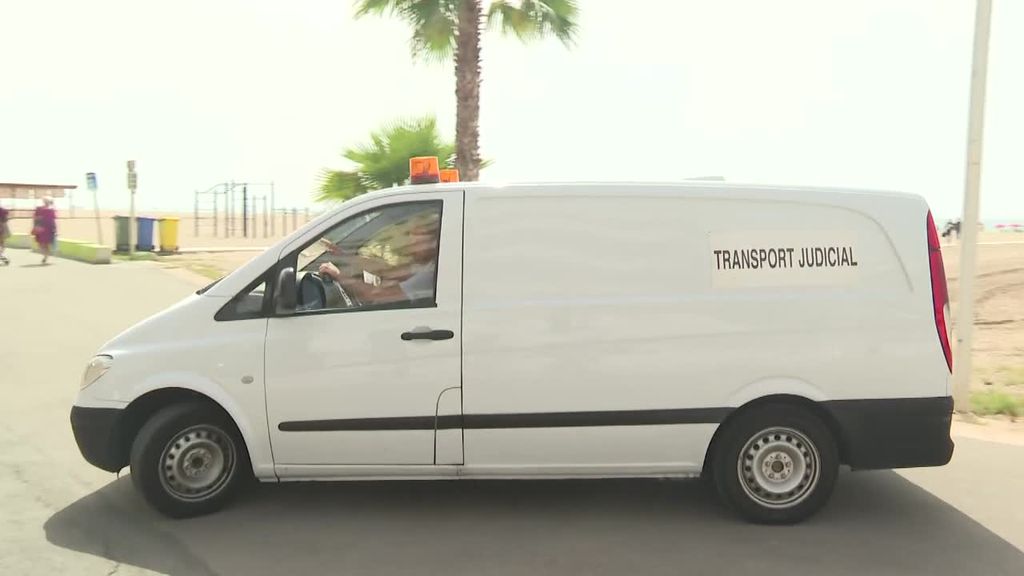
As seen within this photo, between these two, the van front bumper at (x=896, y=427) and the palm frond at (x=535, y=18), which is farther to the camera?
the palm frond at (x=535, y=18)

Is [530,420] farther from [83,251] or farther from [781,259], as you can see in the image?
[83,251]

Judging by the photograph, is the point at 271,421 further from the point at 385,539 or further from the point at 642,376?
the point at 642,376

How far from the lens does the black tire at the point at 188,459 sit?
4.51 metres

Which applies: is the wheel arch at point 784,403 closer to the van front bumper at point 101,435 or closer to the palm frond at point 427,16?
the van front bumper at point 101,435

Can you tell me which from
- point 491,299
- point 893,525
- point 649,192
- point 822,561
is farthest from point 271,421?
point 893,525

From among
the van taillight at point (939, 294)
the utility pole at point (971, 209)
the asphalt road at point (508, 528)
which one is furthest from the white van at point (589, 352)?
the utility pole at point (971, 209)

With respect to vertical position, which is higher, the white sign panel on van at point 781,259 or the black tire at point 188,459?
the white sign panel on van at point 781,259

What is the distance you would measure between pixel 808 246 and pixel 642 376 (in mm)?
1155

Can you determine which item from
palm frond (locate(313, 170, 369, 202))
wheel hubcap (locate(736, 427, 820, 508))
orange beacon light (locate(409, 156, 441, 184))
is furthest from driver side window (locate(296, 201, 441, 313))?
palm frond (locate(313, 170, 369, 202))

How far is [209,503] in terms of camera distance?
15.2 feet

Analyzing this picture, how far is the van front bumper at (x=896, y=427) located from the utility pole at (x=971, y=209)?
Result: 10.3 feet

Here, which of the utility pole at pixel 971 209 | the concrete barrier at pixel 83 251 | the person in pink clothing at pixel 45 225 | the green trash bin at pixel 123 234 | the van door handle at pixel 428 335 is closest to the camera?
the van door handle at pixel 428 335

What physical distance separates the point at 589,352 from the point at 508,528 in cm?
105

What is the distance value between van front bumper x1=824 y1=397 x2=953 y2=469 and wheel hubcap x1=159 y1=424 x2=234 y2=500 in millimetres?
3347
